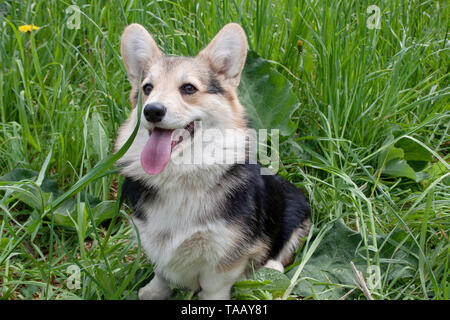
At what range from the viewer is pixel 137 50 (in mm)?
2814

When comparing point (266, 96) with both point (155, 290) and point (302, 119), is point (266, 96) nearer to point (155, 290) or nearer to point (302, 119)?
point (302, 119)

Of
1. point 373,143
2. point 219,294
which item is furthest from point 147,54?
point 373,143

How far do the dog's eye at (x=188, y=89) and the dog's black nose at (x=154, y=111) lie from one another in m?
0.30

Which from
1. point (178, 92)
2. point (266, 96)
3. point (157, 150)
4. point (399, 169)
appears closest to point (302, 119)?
point (266, 96)

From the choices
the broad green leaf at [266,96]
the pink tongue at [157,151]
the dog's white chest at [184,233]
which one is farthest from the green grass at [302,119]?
the pink tongue at [157,151]

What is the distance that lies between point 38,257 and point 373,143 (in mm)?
2427

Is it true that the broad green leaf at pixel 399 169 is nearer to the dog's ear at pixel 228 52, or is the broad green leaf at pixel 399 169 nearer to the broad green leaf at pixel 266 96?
the broad green leaf at pixel 266 96

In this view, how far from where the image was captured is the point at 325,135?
3.56 meters

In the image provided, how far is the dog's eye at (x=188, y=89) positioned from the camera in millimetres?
2617

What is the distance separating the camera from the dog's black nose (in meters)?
2.33

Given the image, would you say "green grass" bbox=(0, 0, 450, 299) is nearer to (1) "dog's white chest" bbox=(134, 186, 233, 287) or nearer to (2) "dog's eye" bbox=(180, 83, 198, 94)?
(1) "dog's white chest" bbox=(134, 186, 233, 287)

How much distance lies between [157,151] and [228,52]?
728 mm

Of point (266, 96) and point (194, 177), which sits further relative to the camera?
point (266, 96)

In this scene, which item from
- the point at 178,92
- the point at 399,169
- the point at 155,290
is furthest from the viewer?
the point at 399,169
